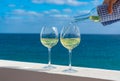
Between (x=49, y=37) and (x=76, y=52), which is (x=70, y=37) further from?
(x=76, y=52)

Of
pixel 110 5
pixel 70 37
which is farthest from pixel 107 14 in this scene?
pixel 70 37

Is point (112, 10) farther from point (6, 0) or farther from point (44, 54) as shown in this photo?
point (6, 0)

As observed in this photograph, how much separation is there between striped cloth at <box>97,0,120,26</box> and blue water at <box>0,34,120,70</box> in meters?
17.4

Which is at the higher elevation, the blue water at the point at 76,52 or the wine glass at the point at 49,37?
the wine glass at the point at 49,37

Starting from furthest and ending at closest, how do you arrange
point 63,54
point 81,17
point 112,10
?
point 63,54, point 81,17, point 112,10

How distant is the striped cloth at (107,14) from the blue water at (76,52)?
686 inches

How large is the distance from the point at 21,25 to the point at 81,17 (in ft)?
80.3

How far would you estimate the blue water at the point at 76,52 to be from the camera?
2067 cm

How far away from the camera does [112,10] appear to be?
1.19 metres

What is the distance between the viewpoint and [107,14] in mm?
1217

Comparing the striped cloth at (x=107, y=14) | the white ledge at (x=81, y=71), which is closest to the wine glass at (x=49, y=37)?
the white ledge at (x=81, y=71)

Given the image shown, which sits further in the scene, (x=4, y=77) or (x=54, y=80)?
(x=4, y=77)

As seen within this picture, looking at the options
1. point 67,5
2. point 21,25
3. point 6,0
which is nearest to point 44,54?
point 21,25

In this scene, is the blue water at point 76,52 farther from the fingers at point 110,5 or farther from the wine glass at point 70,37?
the fingers at point 110,5
